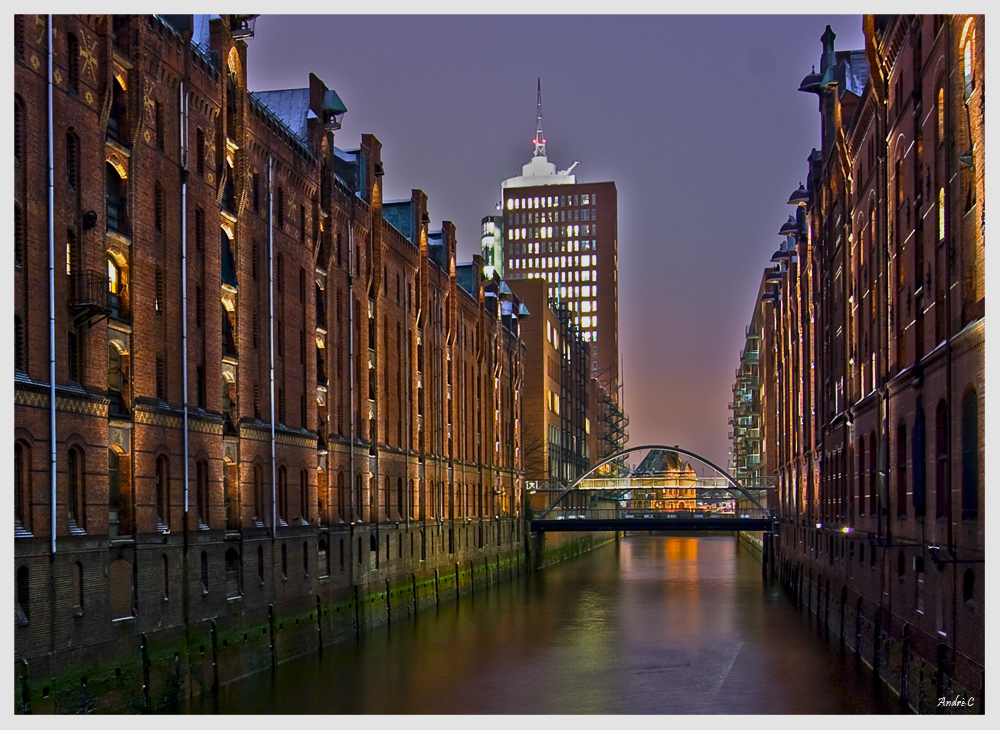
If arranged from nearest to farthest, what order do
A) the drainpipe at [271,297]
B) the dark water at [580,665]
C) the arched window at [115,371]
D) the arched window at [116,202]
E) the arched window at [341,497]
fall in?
the arched window at [115,371] → the arched window at [116,202] → the dark water at [580,665] → the drainpipe at [271,297] → the arched window at [341,497]

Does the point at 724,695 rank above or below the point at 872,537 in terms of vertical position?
below

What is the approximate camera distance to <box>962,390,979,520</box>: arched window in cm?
2519

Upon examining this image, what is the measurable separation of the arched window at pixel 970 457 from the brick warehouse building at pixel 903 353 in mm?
53

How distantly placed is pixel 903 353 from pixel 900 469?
3.15 metres

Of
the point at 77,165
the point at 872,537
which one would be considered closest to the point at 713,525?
the point at 872,537

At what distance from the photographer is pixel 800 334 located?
70.1 metres

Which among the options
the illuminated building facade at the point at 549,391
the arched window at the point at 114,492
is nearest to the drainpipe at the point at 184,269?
the arched window at the point at 114,492

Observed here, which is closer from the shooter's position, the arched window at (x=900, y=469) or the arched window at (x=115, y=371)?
the arched window at (x=115, y=371)

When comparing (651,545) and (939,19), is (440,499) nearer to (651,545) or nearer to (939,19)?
(939,19)

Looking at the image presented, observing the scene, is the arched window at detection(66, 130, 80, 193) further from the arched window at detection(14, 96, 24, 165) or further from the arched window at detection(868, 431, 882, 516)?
the arched window at detection(868, 431, 882, 516)

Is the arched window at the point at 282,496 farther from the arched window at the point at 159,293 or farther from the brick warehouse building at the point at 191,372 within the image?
the arched window at the point at 159,293

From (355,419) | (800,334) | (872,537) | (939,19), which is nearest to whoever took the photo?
(939,19)

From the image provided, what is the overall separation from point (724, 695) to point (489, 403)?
46.3m

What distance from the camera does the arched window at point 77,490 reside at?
28.7m
